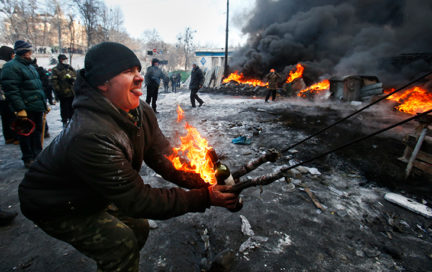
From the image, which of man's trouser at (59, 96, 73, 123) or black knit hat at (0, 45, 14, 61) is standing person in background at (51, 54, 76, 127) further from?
black knit hat at (0, 45, 14, 61)

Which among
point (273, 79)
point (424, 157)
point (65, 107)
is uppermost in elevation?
point (273, 79)

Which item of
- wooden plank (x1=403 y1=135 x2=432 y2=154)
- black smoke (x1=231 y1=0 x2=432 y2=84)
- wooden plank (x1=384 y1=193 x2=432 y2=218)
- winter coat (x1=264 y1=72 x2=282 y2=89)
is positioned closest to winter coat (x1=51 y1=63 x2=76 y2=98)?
wooden plank (x1=384 y1=193 x2=432 y2=218)

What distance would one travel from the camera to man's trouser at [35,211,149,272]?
148cm

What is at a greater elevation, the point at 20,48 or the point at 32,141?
the point at 20,48

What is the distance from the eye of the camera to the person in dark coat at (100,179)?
4.22 feet

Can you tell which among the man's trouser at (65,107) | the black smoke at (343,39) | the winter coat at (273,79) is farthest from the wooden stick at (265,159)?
the black smoke at (343,39)

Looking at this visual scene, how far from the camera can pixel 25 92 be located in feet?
13.2

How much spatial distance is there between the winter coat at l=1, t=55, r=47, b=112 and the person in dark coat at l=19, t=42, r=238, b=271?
11.5 feet

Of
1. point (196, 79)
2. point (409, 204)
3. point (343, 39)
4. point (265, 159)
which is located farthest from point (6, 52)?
point (343, 39)

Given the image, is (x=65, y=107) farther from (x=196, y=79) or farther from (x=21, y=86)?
(x=196, y=79)

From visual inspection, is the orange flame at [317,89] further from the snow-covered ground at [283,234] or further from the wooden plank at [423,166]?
the wooden plank at [423,166]

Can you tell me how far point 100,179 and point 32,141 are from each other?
4508 millimetres

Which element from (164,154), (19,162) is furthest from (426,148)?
(19,162)

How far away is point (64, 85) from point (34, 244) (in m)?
5.25
